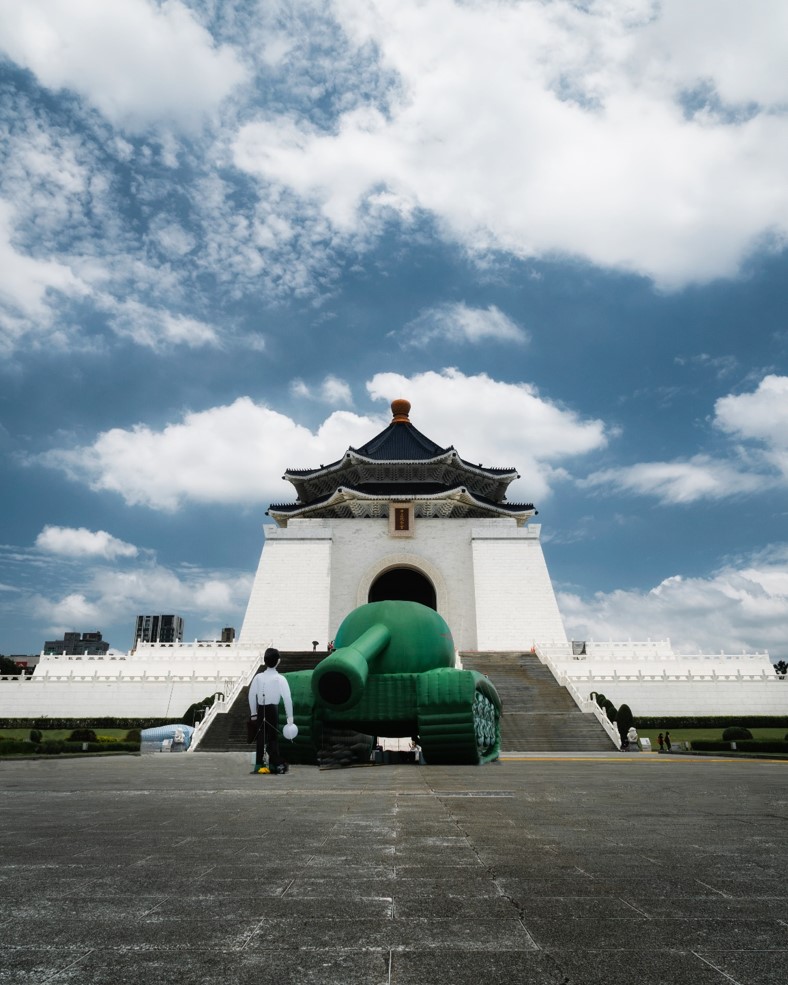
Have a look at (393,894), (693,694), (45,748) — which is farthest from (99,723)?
(393,894)

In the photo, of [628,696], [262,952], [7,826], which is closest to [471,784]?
[7,826]

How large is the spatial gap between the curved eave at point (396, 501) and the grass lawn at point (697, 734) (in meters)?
15.7

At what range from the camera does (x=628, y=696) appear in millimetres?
25656

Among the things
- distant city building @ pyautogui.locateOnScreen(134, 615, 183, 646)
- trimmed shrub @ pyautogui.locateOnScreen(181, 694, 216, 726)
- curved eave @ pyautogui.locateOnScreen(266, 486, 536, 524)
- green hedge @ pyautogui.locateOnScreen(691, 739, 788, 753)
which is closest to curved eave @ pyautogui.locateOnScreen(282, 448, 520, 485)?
curved eave @ pyautogui.locateOnScreen(266, 486, 536, 524)

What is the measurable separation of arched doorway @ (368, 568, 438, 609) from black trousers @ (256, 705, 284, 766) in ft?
99.0

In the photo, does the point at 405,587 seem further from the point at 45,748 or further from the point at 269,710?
the point at 269,710

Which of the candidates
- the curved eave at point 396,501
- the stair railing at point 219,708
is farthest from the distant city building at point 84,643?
the stair railing at point 219,708

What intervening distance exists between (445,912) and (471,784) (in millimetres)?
5040

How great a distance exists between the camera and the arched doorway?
128 ft

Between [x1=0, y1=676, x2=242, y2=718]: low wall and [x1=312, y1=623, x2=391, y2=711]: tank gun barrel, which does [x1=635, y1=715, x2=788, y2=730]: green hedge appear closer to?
[x1=0, y1=676, x2=242, y2=718]: low wall

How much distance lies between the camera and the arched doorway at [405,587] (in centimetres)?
3903

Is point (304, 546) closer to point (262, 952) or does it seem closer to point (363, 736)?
point (363, 736)

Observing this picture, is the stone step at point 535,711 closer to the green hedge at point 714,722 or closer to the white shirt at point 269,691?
the green hedge at point 714,722

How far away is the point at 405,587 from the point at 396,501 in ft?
22.6
